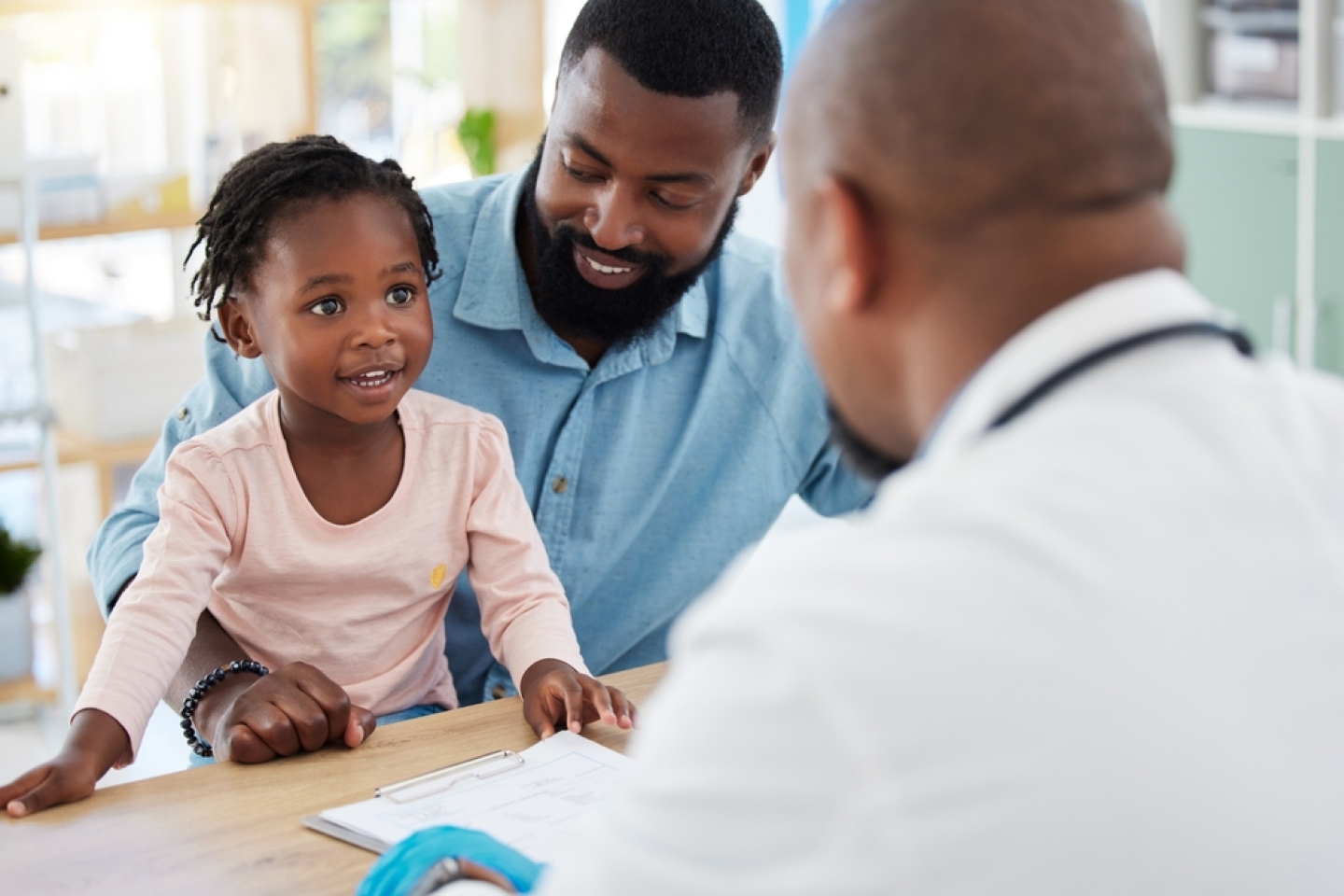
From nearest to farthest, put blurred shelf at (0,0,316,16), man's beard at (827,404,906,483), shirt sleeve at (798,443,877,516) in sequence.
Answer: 1. man's beard at (827,404,906,483)
2. shirt sleeve at (798,443,877,516)
3. blurred shelf at (0,0,316,16)

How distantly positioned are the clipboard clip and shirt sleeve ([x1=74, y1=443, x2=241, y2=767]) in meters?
0.24

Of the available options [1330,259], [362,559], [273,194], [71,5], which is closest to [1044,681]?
[362,559]

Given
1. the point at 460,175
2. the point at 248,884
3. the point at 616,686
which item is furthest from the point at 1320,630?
Answer: the point at 460,175

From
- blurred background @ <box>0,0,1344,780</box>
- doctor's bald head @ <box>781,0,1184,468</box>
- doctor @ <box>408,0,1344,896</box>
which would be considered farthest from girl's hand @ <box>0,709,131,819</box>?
blurred background @ <box>0,0,1344,780</box>

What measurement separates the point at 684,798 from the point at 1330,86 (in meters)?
3.58

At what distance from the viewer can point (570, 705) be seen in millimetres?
1330

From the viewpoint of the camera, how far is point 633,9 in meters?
1.70

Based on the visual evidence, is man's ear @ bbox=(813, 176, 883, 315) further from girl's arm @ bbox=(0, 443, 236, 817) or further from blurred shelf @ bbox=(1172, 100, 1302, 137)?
blurred shelf @ bbox=(1172, 100, 1302, 137)

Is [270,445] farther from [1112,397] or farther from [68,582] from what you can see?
[68,582]

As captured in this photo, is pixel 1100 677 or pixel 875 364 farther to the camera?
pixel 875 364

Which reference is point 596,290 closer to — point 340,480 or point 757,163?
point 757,163

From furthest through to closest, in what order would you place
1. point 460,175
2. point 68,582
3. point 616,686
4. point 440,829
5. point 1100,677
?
point 460,175 < point 68,582 < point 616,686 < point 440,829 < point 1100,677

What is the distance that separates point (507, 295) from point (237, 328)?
0.36 metres

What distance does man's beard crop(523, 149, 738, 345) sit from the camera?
175 centimetres
